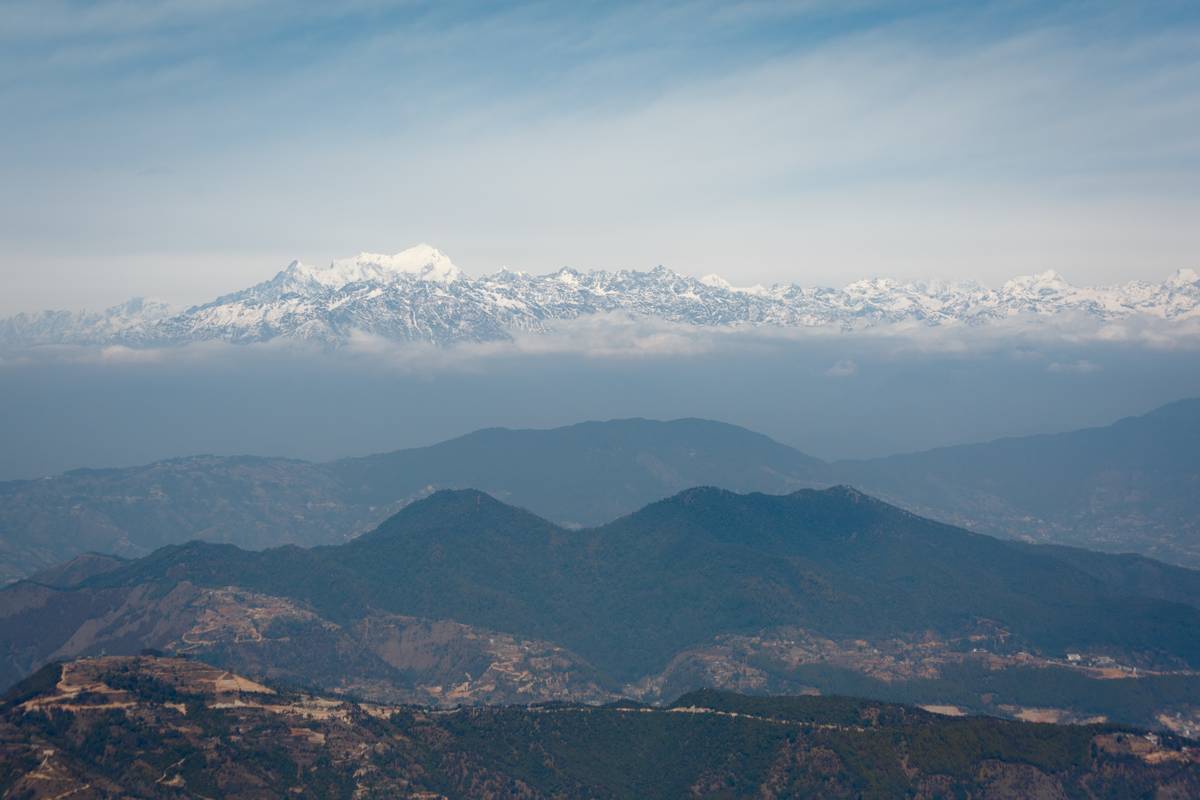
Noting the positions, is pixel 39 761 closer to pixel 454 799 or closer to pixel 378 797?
pixel 378 797

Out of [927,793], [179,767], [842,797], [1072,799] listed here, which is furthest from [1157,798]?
[179,767]

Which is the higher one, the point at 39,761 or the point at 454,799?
the point at 39,761

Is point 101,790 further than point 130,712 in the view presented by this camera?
No

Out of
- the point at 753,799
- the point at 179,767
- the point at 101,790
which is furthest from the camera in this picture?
the point at 753,799

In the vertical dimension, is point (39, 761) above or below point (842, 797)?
above

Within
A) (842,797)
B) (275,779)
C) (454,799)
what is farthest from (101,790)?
(842,797)

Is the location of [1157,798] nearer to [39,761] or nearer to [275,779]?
[275,779]

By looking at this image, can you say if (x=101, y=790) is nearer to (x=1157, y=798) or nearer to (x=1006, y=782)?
(x=1006, y=782)

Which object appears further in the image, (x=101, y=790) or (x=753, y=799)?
(x=753, y=799)

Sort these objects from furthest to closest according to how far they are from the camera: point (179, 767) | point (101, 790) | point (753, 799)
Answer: point (753, 799) < point (179, 767) < point (101, 790)
